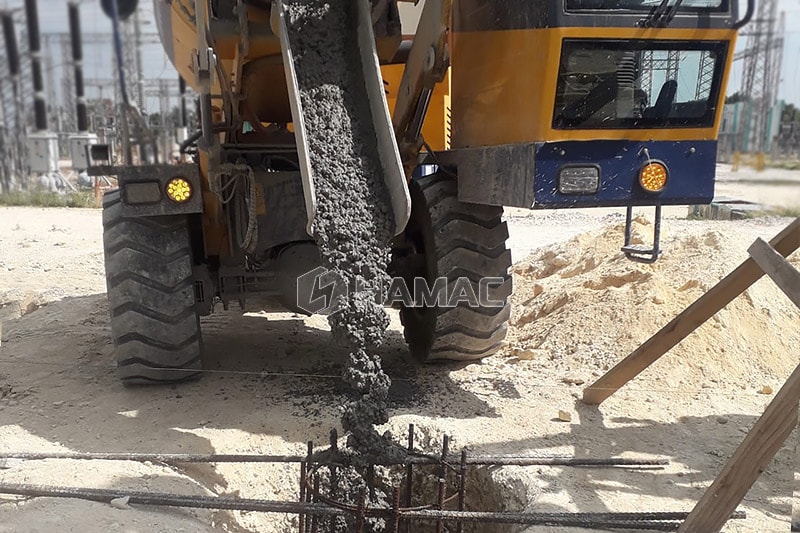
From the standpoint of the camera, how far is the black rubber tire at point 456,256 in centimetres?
388

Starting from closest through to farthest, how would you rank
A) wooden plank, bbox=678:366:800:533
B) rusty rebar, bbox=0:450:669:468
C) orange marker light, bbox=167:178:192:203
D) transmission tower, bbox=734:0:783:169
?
1. transmission tower, bbox=734:0:783:169
2. wooden plank, bbox=678:366:800:533
3. rusty rebar, bbox=0:450:669:468
4. orange marker light, bbox=167:178:192:203

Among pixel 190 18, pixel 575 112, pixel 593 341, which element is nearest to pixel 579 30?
pixel 575 112

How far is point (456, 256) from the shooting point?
12.8 ft

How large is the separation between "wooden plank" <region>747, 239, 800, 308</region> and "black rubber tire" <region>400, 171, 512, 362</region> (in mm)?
1564

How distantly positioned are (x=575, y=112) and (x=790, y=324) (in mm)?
2747

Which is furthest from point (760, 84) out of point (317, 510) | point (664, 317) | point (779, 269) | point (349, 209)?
point (664, 317)

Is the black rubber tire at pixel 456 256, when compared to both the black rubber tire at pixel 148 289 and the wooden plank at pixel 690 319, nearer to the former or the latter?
the wooden plank at pixel 690 319

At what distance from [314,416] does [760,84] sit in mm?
2761

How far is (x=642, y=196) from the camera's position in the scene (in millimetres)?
3176

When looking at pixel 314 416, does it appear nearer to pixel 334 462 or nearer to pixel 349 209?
pixel 334 462

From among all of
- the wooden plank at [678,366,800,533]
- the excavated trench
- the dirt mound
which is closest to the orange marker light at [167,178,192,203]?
the excavated trench

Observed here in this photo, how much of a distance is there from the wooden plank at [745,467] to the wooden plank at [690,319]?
2.91ft

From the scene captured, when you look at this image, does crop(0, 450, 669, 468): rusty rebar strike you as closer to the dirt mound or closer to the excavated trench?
the excavated trench

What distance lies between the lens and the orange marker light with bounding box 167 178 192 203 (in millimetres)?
3506
